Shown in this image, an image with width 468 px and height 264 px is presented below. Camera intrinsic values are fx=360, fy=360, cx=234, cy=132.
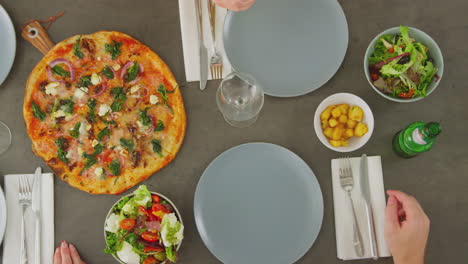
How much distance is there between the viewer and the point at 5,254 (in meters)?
1.17

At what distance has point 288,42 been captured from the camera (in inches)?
48.6

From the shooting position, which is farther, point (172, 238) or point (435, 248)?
point (435, 248)

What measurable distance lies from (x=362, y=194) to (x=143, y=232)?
2.27ft

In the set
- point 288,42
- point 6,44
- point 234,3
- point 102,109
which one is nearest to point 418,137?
point 288,42

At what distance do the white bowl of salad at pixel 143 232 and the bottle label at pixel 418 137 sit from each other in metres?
A: 0.75

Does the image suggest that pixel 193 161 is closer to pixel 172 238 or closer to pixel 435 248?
pixel 172 238

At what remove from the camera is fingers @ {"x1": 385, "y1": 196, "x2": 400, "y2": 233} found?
110cm

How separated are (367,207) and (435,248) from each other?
0.27 m

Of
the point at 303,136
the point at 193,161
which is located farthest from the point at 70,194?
the point at 303,136

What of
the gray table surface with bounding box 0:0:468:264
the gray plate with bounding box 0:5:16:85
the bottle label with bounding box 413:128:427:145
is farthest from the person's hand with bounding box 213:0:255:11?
the gray plate with bounding box 0:5:16:85

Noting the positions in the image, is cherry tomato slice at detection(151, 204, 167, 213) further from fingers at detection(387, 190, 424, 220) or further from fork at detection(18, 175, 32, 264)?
fingers at detection(387, 190, 424, 220)

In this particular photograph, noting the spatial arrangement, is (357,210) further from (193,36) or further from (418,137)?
(193,36)

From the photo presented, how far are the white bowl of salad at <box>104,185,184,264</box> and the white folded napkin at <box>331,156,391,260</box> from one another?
510 mm

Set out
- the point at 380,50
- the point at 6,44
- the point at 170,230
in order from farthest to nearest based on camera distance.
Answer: the point at 6,44
the point at 380,50
the point at 170,230
